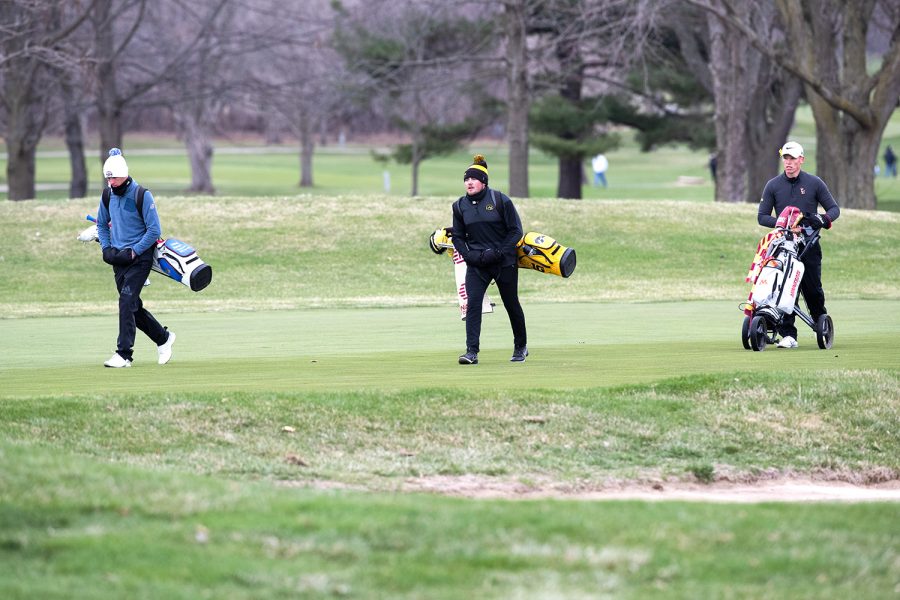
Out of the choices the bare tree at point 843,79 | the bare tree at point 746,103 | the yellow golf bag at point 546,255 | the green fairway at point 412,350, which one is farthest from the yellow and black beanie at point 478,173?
the bare tree at point 746,103

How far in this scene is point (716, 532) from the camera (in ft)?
21.8

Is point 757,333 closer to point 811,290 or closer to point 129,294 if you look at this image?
point 811,290

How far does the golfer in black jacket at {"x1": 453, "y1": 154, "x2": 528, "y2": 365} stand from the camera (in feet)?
44.0

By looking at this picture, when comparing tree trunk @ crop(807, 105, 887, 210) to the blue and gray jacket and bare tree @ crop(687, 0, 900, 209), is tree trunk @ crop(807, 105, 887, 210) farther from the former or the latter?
the blue and gray jacket

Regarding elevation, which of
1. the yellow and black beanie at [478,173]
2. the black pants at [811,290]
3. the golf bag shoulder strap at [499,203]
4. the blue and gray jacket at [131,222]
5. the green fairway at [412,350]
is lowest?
the green fairway at [412,350]

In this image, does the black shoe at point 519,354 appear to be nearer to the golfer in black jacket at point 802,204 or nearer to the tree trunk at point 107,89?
the golfer in black jacket at point 802,204

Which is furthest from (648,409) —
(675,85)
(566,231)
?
(675,85)

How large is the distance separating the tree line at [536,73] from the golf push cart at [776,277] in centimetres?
2187

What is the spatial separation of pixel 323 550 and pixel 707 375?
5856mm

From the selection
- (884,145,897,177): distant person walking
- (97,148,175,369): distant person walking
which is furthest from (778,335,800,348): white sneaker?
(884,145,897,177): distant person walking

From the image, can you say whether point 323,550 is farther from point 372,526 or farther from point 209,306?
point 209,306

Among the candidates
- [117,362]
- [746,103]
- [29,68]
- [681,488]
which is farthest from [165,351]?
[746,103]

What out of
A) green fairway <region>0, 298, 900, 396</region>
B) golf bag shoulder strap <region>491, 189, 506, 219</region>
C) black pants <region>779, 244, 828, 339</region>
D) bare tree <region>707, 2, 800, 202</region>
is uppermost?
bare tree <region>707, 2, 800, 202</region>

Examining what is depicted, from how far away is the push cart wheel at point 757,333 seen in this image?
14.3m
